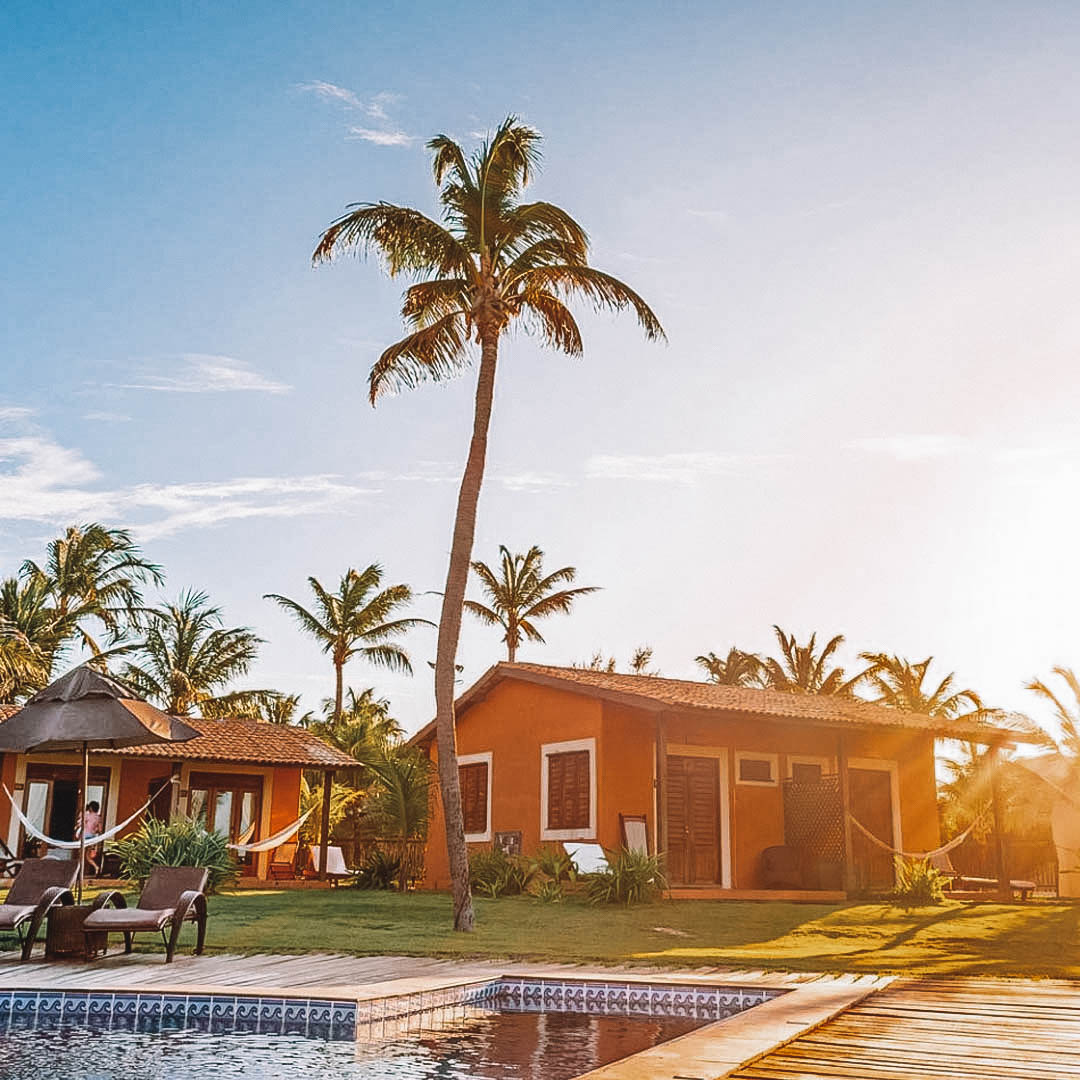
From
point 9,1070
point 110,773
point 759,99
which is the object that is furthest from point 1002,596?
point 110,773

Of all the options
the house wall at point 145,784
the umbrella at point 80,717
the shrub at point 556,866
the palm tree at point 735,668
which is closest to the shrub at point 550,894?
the shrub at point 556,866

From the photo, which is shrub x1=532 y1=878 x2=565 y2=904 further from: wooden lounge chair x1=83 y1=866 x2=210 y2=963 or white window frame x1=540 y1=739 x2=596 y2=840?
wooden lounge chair x1=83 y1=866 x2=210 y2=963

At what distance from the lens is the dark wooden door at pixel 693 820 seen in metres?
19.2

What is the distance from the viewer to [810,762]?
840 inches

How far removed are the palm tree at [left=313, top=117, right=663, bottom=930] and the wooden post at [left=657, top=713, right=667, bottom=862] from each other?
376 centimetres

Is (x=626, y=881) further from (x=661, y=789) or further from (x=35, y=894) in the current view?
(x=35, y=894)

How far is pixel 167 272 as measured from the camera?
49.4ft

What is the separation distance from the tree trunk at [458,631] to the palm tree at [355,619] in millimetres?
25007

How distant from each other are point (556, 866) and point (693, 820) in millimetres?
3507

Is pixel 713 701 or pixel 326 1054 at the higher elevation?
pixel 713 701

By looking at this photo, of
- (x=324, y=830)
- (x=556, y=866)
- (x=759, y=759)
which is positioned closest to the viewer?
(x=556, y=866)

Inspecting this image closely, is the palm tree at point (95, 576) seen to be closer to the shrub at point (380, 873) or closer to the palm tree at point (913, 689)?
the shrub at point (380, 873)

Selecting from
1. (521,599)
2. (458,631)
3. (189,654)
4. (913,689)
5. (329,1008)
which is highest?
(521,599)

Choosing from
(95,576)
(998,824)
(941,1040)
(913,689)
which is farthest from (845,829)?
(95,576)
